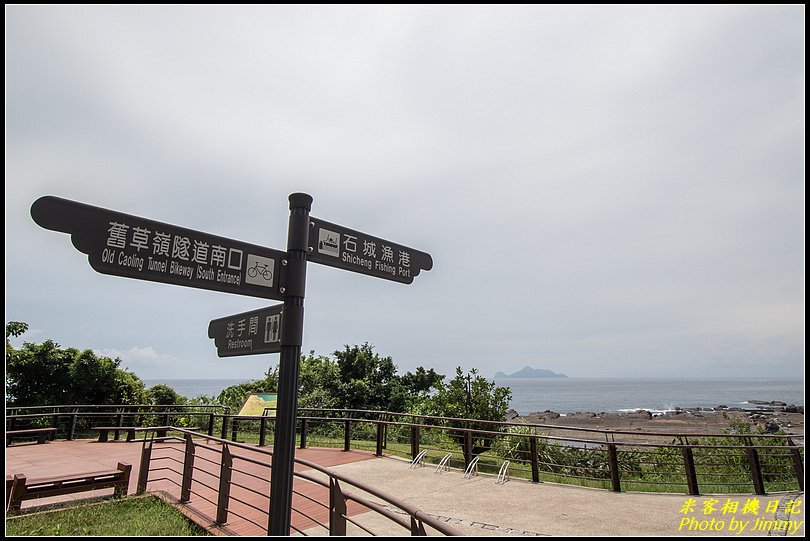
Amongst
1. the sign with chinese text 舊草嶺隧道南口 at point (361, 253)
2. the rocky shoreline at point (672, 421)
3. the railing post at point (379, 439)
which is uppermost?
the sign with chinese text 舊草嶺隧道南口 at point (361, 253)

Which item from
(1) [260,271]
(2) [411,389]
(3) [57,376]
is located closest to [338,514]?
(1) [260,271]

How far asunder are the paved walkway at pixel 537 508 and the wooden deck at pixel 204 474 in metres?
0.05

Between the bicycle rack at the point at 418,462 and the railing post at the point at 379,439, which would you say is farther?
the railing post at the point at 379,439

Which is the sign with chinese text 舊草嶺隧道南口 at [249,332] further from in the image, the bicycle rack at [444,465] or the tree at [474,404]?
the tree at [474,404]

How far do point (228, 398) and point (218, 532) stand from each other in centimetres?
1820

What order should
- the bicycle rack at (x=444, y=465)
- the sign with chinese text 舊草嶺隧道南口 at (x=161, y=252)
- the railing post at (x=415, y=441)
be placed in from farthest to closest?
the railing post at (x=415, y=441) < the bicycle rack at (x=444, y=465) < the sign with chinese text 舊草嶺隧道南口 at (x=161, y=252)

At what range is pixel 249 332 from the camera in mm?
3611

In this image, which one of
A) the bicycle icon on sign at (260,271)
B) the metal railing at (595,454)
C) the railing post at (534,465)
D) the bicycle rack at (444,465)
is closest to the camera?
the bicycle icon on sign at (260,271)

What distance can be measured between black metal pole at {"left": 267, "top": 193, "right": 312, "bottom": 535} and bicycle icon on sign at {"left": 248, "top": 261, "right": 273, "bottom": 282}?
0.12m

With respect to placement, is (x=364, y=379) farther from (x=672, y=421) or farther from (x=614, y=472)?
(x=672, y=421)

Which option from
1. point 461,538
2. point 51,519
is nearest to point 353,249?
point 461,538

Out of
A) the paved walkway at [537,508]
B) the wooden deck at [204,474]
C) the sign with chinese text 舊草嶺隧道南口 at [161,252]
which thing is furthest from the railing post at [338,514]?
the sign with chinese text 舊草嶺隧道南口 at [161,252]

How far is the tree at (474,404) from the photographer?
37.1ft

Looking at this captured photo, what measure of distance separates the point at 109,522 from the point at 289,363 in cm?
420
